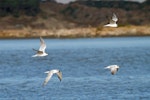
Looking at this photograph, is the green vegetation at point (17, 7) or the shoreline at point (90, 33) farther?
the green vegetation at point (17, 7)

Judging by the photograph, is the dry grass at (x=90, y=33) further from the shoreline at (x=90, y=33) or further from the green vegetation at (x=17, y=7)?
the green vegetation at (x=17, y=7)

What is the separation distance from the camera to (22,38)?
327ft

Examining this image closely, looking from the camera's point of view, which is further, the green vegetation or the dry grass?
the green vegetation

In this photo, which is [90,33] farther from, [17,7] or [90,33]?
[17,7]

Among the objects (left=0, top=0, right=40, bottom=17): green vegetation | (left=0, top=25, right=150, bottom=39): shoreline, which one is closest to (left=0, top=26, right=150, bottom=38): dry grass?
(left=0, top=25, right=150, bottom=39): shoreline

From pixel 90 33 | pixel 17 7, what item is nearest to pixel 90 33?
pixel 90 33

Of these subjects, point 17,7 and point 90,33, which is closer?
point 90,33

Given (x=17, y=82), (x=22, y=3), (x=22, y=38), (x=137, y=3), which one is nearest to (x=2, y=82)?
(x=17, y=82)

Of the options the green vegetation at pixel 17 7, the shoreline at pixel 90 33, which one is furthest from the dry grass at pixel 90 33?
the green vegetation at pixel 17 7

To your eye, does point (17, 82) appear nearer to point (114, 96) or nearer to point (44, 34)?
point (114, 96)

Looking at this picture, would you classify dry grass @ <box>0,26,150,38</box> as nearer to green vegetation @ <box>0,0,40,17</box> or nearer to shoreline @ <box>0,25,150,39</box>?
shoreline @ <box>0,25,150,39</box>

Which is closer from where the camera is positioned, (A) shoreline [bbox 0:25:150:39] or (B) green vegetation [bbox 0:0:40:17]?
(A) shoreline [bbox 0:25:150:39]

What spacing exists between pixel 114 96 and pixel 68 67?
14987mm

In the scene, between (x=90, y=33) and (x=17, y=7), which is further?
(x=17, y=7)
